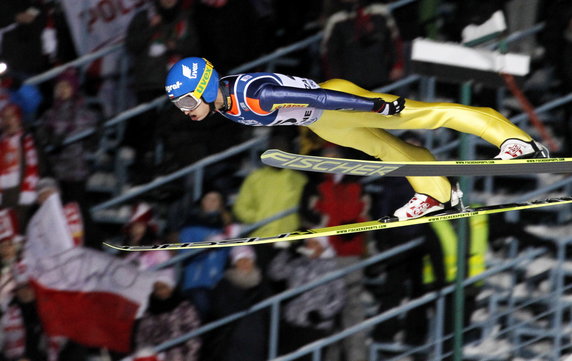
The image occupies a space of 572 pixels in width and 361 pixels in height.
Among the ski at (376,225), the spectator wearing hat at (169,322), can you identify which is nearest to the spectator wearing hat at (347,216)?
the ski at (376,225)

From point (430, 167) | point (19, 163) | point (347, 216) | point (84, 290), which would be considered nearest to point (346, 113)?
point (430, 167)

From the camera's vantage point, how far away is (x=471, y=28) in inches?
202

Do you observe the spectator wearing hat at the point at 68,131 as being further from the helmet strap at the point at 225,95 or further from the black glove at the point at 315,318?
the helmet strap at the point at 225,95

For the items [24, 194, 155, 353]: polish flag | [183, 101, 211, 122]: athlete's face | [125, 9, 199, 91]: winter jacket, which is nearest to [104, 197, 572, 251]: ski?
[24, 194, 155, 353]: polish flag

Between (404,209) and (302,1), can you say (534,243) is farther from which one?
(302,1)

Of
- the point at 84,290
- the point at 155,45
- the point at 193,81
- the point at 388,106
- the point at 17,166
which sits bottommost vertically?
the point at 84,290

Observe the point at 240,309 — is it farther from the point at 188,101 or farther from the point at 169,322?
the point at 188,101

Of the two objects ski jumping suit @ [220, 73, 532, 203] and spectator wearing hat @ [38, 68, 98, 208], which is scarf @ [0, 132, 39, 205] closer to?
spectator wearing hat @ [38, 68, 98, 208]

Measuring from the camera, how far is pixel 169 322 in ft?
20.7

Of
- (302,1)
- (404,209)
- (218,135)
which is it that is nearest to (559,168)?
(404,209)

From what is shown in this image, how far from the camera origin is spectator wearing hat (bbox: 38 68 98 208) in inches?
273

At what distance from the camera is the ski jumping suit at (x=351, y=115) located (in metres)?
4.82

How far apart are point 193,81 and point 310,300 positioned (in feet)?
6.59

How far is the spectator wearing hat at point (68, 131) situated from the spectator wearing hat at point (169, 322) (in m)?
0.99
